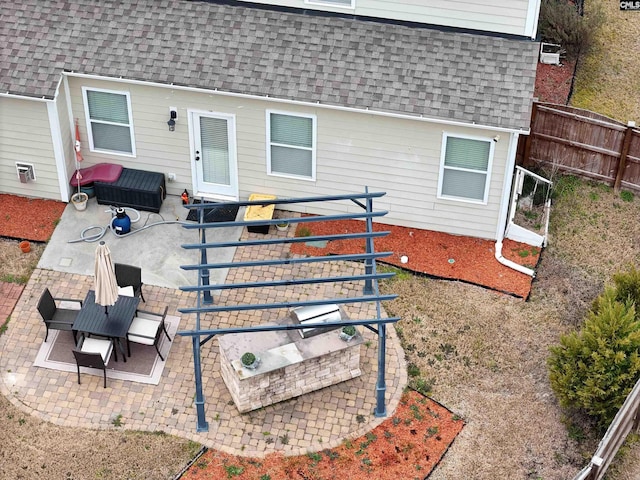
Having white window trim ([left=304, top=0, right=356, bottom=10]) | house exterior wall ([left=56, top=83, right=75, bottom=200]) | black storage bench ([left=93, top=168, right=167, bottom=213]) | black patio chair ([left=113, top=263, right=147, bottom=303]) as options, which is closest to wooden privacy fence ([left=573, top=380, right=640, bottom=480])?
black patio chair ([left=113, top=263, right=147, bottom=303])

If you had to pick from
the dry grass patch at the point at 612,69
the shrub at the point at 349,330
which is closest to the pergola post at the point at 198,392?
the shrub at the point at 349,330

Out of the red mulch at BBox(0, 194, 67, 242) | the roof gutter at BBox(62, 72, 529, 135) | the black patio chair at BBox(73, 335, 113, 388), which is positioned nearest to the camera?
the black patio chair at BBox(73, 335, 113, 388)

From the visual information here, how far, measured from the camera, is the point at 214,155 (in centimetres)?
1841

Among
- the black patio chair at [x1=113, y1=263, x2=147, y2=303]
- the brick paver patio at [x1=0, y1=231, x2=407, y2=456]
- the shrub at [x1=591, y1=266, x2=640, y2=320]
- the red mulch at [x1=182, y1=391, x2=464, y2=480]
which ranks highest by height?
the shrub at [x1=591, y1=266, x2=640, y2=320]

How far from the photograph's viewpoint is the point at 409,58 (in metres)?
17.2

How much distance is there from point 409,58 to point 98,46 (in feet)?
20.8

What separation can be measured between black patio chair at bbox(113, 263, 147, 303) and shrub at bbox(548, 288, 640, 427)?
25.2ft

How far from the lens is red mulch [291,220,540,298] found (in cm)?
1730

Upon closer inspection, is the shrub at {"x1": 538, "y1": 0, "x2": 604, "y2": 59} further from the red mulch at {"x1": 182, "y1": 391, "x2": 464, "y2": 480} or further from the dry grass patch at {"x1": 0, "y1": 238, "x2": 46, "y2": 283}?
the dry grass patch at {"x1": 0, "y1": 238, "x2": 46, "y2": 283}

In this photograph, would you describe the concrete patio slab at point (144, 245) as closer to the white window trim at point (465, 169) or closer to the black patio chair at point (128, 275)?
the black patio chair at point (128, 275)

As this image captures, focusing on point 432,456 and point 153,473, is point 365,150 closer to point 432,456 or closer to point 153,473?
point 432,456

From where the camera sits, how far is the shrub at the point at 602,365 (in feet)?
44.9

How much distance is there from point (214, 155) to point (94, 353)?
5.57 metres

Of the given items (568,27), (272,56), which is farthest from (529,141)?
(272,56)
